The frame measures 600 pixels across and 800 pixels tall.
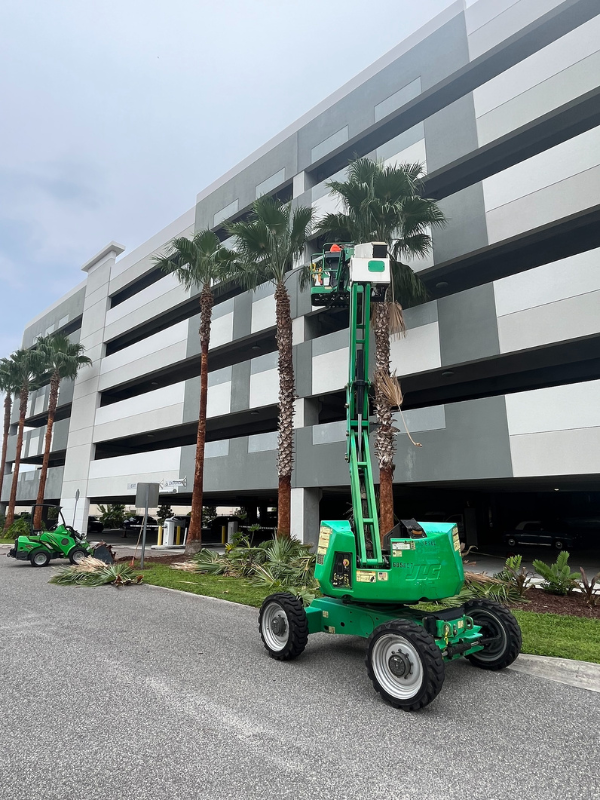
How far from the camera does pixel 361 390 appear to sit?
6.50 metres

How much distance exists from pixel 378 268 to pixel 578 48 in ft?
47.4

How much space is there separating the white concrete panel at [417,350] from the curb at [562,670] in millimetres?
11265

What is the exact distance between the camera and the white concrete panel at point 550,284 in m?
13.6

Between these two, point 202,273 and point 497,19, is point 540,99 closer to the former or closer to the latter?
point 497,19

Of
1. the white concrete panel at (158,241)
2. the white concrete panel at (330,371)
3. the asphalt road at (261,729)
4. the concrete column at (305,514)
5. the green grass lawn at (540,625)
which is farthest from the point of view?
the white concrete panel at (158,241)

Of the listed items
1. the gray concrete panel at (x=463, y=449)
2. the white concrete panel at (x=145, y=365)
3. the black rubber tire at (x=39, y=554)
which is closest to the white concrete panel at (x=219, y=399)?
the white concrete panel at (x=145, y=365)

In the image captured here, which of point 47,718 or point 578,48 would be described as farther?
point 578,48

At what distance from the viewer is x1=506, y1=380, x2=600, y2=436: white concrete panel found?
1296cm

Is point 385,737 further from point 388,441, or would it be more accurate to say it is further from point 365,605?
point 388,441

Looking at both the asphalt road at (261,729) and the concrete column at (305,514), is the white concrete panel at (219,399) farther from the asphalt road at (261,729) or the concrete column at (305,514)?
the asphalt road at (261,729)

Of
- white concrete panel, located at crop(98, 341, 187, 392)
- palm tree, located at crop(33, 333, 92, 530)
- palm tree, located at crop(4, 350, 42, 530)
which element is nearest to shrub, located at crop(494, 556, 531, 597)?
white concrete panel, located at crop(98, 341, 187, 392)

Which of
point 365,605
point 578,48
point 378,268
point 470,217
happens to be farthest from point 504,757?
point 578,48

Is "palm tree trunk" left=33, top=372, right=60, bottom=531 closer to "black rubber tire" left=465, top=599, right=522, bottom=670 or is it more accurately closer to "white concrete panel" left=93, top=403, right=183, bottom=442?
"white concrete panel" left=93, top=403, right=183, bottom=442

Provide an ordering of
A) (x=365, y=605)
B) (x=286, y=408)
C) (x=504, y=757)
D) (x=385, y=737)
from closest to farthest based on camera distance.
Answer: (x=504, y=757)
(x=385, y=737)
(x=365, y=605)
(x=286, y=408)
